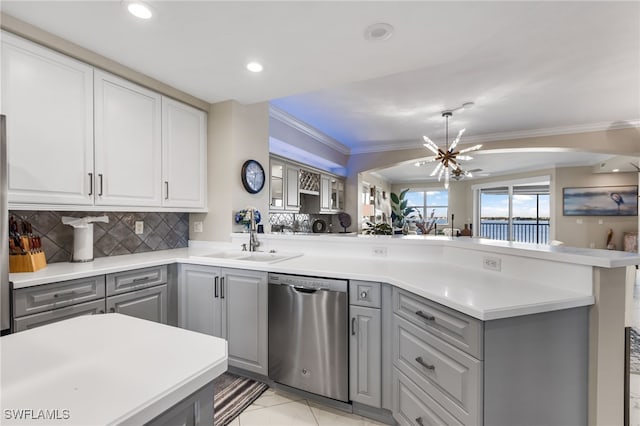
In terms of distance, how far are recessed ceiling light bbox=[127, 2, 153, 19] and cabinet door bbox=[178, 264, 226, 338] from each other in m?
1.72

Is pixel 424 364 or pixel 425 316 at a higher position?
pixel 425 316

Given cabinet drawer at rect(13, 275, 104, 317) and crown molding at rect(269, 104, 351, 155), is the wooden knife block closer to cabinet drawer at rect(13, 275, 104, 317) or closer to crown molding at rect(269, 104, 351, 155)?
cabinet drawer at rect(13, 275, 104, 317)

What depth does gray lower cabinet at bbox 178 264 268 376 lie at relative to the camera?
2125 millimetres

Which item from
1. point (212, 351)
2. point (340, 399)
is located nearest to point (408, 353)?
point (340, 399)

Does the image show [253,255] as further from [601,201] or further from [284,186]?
[601,201]

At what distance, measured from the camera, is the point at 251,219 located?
274 cm

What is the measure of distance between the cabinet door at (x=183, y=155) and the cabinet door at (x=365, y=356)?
1944mm

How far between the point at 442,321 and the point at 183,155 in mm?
2595

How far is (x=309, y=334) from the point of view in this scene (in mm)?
1939

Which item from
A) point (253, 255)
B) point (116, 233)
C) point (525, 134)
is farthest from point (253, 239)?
point (525, 134)

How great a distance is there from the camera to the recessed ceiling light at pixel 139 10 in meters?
1.60

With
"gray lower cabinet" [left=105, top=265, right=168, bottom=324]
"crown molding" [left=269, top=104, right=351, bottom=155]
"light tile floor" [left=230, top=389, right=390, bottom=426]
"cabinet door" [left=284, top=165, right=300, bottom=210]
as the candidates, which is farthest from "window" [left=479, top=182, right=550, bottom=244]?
"gray lower cabinet" [left=105, top=265, right=168, bottom=324]

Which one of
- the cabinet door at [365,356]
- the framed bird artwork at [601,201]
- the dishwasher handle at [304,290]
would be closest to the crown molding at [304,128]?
the dishwasher handle at [304,290]

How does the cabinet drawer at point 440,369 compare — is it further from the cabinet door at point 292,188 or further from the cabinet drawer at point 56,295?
the cabinet door at point 292,188
